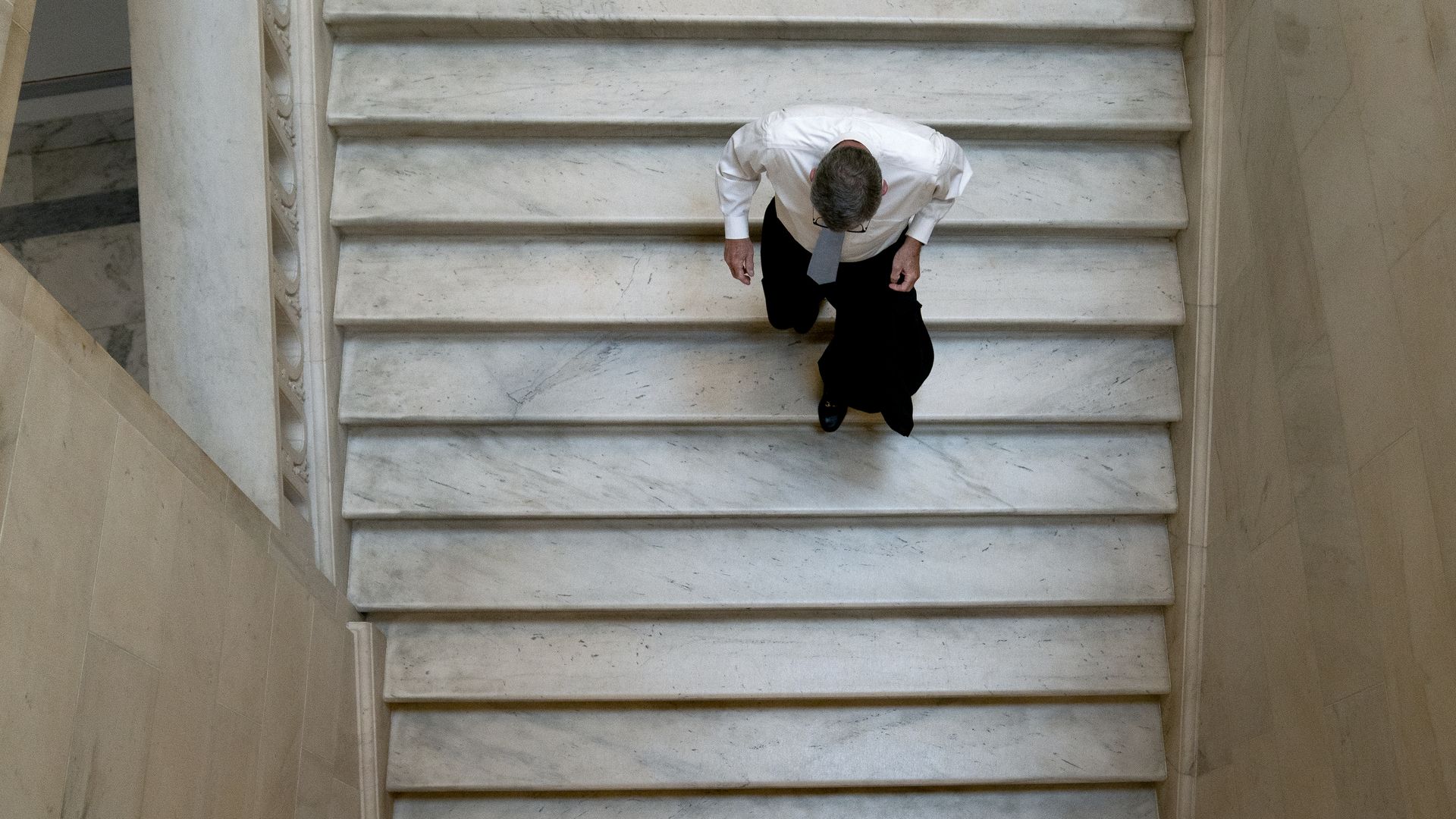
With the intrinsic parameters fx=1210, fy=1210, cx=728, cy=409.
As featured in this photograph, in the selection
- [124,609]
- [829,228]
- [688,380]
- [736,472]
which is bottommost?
[124,609]

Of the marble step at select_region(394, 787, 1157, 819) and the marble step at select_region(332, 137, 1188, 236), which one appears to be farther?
the marble step at select_region(394, 787, 1157, 819)

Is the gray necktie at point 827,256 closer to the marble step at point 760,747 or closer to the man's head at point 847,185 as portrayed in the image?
the man's head at point 847,185

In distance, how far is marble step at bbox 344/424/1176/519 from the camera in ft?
15.7

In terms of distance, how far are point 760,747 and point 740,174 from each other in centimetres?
231

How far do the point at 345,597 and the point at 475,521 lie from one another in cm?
57

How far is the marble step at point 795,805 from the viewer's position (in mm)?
4938

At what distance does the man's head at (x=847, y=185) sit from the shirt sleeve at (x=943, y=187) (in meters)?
0.37

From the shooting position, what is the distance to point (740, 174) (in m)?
4.03

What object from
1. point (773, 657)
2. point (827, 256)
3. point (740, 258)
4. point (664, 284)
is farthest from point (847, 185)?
point (773, 657)

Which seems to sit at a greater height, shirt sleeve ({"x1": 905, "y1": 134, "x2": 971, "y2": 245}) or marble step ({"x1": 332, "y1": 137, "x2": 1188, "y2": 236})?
marble step ({"x1": 332, "y1": 137, "x2": 1188, "y2": 236})

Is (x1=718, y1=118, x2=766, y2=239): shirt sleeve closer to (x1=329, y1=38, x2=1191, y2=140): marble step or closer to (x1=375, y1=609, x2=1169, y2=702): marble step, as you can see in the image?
(x1=329, y1=38, x2=1191, y2=140): marble step

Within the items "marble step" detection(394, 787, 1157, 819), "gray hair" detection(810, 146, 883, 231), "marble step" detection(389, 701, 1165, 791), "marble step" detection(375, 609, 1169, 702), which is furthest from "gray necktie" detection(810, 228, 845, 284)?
"marble step" detection(394, 787, 1157, 819)

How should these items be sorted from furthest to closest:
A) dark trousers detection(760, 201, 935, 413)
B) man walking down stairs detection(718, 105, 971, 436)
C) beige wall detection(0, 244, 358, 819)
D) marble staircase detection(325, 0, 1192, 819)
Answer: marble staircase detection(325, 0, 1192, 819), dark trousers detection(760, 201, 935, 413), man walking down stairs detection(718, 105, 971, 436), beige wall detection(0, 244, 358, 819)

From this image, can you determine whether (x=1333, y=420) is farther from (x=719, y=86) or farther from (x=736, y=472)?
(x=719, y=86)
